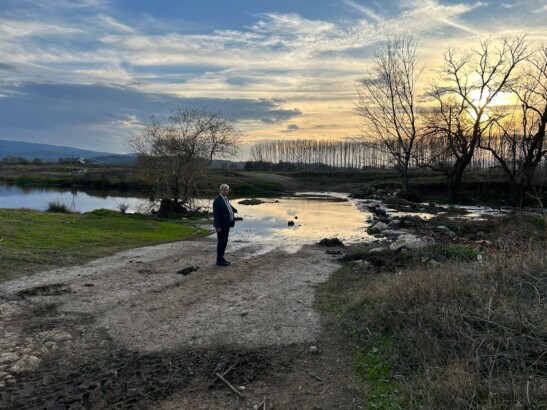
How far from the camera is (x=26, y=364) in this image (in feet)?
18.9

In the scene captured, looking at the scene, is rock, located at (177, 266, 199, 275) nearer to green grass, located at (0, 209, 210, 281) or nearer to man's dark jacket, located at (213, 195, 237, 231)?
man's dark jacket, located at (213, 195, 237, 231)

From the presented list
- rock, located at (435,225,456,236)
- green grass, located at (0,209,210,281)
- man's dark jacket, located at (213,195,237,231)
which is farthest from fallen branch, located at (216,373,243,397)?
rock, located at (435,225,456,236)

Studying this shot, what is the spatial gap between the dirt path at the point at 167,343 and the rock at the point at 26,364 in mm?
13

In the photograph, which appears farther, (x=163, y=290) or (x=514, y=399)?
(x=163, y=290)

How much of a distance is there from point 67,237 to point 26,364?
11.7 metres

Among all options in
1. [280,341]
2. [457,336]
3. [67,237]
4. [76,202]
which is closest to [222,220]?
[280,341]

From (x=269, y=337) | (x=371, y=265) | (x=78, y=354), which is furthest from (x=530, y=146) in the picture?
(x=78, y=354)

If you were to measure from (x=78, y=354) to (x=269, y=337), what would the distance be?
284cm

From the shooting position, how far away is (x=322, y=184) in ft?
256

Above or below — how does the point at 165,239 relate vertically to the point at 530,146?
below

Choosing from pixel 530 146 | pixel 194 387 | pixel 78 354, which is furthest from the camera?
pixel 530 146

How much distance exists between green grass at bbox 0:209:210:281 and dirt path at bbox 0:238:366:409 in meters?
1.31

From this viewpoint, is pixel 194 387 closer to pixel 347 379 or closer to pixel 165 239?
pixel 347 379

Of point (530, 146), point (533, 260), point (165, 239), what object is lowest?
point (165, 239)
